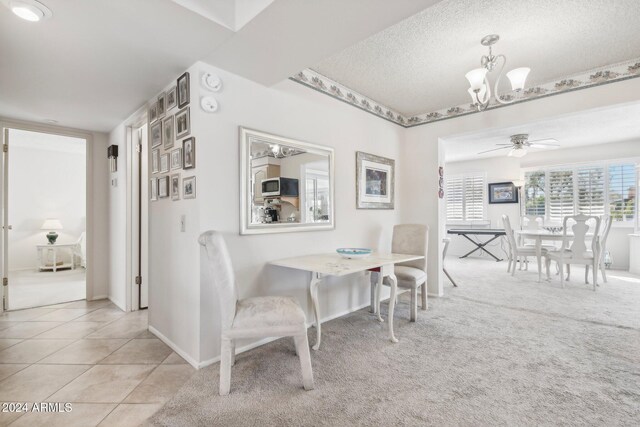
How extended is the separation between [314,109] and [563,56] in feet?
7.46

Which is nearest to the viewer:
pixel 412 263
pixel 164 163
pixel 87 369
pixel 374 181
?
pixel 87 369

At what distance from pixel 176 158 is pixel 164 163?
29 centimetres

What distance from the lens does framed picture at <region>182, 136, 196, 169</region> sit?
2.14 meters

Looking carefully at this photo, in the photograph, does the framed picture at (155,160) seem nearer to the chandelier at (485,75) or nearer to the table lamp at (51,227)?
the chandelier at (485,75)

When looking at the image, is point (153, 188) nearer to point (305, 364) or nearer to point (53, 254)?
point (305, 364)

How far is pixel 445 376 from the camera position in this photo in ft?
6.45

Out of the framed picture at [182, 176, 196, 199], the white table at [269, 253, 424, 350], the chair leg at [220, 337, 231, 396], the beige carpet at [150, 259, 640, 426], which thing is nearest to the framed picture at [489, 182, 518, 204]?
the beige carpet at [150, 259, 640, 426]

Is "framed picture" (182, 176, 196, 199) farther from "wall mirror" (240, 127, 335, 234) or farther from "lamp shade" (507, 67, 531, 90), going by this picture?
"lamp shade" (507, 67, 531, 90)

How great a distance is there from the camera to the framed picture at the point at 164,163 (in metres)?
2.53

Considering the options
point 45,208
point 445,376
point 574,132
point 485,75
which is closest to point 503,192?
point 574,132

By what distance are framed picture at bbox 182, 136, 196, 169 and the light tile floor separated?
147 centimetres

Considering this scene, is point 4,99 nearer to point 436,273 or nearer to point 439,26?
point 439,26

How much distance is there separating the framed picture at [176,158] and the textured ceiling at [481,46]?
153 centimetres

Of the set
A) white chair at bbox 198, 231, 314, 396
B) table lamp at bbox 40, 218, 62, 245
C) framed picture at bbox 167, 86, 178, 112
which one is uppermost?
framed picture at bbox 167, 86, 178, 112
